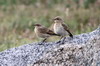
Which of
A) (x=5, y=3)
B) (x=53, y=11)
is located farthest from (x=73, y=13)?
(x=5, y=3)

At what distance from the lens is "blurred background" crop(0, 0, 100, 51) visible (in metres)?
14.7

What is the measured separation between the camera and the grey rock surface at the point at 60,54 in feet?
19.3

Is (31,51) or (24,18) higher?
(31,51)

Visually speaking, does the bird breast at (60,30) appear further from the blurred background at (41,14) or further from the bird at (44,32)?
the blurred background at (41,14)

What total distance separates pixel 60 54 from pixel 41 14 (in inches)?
445

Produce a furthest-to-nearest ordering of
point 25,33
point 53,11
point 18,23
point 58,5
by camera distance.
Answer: point 58,5 → point 53,11 → point 18,23 → point 25,33

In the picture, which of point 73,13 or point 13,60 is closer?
point 13,60

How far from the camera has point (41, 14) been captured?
56.9 feet

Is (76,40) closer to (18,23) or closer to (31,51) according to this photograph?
(31,51)

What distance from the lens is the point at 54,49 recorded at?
6254 mm

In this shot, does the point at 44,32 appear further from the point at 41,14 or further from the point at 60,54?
the point at 41,14

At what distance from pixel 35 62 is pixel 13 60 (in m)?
0.47

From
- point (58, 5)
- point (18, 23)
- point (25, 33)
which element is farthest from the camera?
point (58, 5)

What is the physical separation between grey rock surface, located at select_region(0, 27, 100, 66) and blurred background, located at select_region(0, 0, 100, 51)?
6.18m
